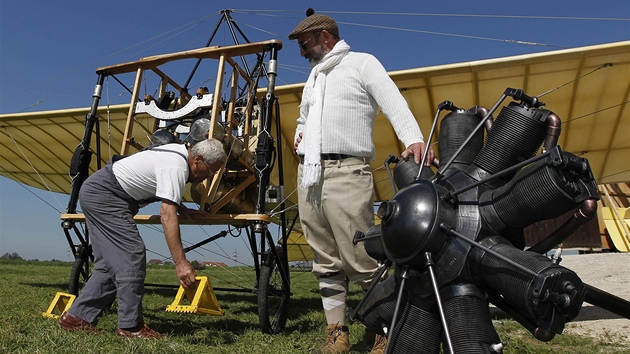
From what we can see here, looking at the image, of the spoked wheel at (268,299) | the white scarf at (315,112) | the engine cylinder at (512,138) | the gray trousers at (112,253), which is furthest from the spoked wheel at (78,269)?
the engine cylinder at (512,138)

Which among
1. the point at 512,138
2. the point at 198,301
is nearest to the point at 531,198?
the point at 512,138

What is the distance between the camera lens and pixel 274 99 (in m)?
4.12

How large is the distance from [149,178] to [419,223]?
7.80 feet

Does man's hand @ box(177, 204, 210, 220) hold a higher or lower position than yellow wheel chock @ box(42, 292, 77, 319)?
higher

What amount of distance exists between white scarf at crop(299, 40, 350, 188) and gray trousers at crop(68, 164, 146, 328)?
4.03ft

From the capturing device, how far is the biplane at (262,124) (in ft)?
13.3

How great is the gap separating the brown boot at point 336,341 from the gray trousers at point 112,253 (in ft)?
3.80

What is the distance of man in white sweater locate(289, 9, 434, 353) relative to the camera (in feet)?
8.45

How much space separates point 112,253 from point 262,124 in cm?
179

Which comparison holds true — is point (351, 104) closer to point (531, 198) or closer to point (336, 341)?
point (336, 341)

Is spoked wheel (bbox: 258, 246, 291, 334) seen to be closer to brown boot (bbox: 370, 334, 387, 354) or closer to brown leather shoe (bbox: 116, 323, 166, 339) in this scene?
brown leather shoe (bbox: 116, 323, 166, 339)

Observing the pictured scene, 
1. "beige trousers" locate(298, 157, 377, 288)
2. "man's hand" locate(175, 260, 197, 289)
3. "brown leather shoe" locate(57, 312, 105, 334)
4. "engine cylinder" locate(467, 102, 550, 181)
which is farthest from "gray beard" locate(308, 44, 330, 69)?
"brown leather shoe" locate(57, 312, 105, 334)

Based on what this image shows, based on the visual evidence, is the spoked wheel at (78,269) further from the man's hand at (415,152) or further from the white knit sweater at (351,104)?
the man's hand at (415,152)


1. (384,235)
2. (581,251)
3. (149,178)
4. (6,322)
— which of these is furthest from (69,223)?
(581,251)
